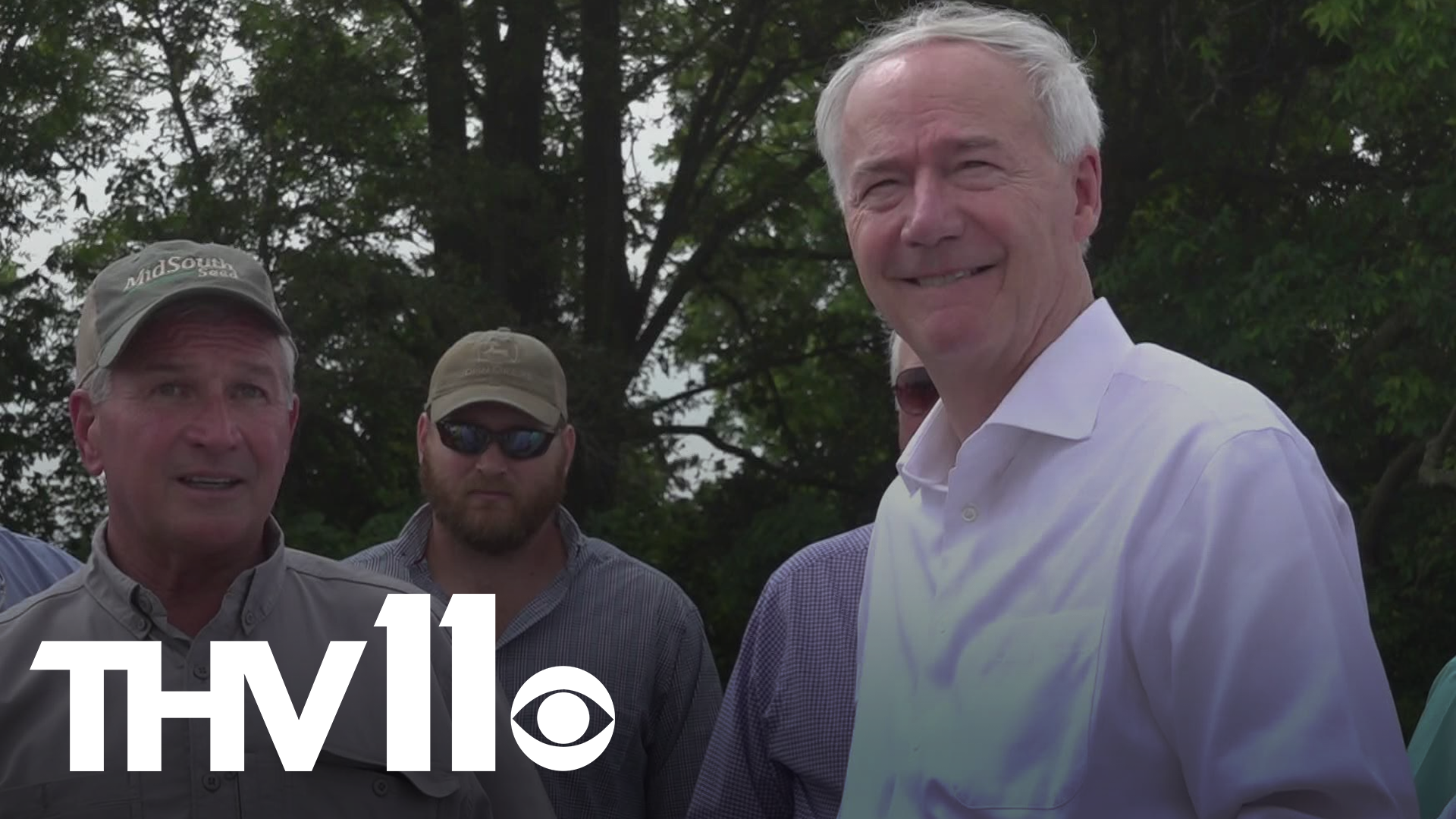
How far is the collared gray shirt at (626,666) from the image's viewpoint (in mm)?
3914

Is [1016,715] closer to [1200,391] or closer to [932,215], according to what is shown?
[1200,391]

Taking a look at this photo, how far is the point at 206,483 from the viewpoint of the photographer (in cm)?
260

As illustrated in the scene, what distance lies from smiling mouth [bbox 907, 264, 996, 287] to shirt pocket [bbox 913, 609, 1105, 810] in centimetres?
43

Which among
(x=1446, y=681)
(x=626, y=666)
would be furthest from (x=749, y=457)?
(x=1446, y=681)

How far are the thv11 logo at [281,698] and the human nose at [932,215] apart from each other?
997 mm

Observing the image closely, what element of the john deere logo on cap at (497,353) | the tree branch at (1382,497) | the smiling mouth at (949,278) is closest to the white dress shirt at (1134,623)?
the smiling mouth at (949,278)

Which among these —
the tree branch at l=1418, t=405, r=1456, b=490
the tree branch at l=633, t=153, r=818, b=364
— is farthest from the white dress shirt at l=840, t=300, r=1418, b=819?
the tree branch at l=633, t=153, r=818, b=364

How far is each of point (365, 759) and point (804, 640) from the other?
2.76 ft

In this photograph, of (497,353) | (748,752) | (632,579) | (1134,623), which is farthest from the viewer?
(497,353)

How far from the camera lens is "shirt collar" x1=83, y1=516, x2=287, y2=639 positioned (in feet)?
8.38

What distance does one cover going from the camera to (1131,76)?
40.8 feet

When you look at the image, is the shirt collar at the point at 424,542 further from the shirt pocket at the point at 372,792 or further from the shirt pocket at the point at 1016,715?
the shirt pocket at the point at 1016,715

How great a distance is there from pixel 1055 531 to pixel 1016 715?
212 mm

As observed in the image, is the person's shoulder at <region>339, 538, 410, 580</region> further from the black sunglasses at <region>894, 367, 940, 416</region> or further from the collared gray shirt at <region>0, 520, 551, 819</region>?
the collared gray shirt at <region>0, 520, 551, 819</region>
